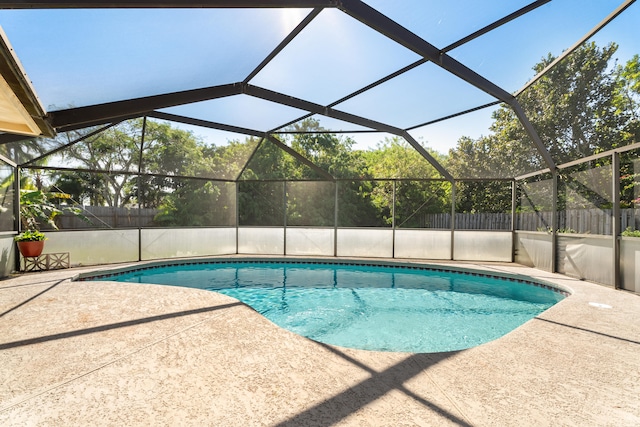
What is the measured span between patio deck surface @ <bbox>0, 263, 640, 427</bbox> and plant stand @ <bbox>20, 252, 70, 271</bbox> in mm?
3730

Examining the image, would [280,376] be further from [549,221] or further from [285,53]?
[549,221]

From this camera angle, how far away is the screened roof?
363 centimetres

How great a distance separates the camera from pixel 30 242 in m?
6.45

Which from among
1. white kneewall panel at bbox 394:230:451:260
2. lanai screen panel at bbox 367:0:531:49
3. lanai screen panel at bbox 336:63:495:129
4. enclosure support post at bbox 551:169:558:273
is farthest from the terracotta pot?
enclosure support post at bbox 551:169:558:273

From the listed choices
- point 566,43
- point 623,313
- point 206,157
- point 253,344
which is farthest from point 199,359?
point 206,157

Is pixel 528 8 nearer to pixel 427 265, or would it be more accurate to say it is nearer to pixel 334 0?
pixel 334 0

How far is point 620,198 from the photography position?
545 cm

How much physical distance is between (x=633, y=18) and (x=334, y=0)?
378 centimetres

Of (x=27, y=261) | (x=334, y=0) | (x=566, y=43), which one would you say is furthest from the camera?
(x=27, y=261)

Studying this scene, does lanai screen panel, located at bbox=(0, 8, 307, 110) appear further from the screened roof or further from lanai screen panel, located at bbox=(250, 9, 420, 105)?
lanai screen panel, located at bbox=(250, 9, 420, 105)

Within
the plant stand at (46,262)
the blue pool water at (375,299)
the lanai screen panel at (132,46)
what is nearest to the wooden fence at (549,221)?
the blue pool water at (375,299)

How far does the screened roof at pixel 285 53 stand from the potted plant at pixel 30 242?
1.61 meters

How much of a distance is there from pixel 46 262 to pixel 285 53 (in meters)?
6.25

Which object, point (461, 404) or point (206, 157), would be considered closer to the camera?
point (461, 404)
